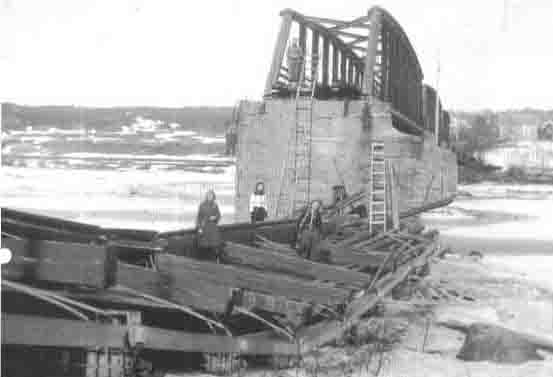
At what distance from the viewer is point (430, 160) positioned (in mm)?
16922

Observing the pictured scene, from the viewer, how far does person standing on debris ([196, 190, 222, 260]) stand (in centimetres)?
832

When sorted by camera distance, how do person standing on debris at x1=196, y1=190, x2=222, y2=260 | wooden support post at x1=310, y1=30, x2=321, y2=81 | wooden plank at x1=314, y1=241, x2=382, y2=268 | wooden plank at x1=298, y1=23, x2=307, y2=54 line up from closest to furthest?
person standing on debris at x1=196, y1=190, x2=222, y2=260, wooden plank at x1=314, y1=241, x2=382, y2=268, wooden support post at x1=310, y1=30, x2=321, y2=81, wooden plank at x1=298, y1=23, x2=307, y2=54

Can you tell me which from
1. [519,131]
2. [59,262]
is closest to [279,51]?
[59,262]

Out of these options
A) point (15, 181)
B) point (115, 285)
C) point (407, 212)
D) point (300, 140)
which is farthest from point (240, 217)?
point (15, 181)

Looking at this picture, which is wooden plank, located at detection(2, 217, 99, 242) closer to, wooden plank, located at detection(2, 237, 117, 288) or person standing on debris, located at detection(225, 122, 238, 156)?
wooden plank, located at detection(2, 237, 117, 288)

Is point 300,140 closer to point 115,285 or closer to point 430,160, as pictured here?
point 430,160

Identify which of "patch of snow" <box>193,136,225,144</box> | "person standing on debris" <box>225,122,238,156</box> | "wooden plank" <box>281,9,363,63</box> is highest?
"wooden plank" <box>281,9,363,63</box>

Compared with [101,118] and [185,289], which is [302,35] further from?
[101,118]

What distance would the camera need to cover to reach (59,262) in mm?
4844

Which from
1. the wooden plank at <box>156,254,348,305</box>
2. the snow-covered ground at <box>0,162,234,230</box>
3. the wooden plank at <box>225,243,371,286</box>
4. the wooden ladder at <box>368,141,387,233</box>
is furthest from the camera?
the snow-covered ground at <box>0,162,234,230</box>

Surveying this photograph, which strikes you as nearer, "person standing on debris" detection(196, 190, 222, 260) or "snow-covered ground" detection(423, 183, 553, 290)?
"person standing on debris" detection(196, 190, 222, 260)

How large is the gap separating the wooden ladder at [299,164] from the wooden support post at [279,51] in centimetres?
107

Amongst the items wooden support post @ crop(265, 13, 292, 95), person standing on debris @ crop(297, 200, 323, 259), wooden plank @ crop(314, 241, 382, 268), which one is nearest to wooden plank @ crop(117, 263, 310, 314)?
person standing on debris @ crop(297, 200, 323, 259)

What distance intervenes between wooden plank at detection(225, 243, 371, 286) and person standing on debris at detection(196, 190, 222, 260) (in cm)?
34
